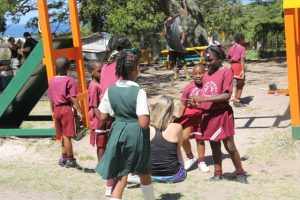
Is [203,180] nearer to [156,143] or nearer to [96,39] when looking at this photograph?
[156,143]

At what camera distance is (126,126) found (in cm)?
407

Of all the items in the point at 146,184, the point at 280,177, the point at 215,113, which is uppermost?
the point at 215,113

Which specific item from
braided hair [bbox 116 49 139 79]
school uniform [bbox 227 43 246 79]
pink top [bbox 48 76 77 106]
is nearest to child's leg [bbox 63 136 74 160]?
pink top [bbox 48 76 77 106]

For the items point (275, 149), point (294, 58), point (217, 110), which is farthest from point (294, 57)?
point (217, 110)

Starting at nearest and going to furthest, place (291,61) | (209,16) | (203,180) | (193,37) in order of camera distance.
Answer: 1. (203,180)
2. (291,61)
3. (193,37)
4. (209,16)

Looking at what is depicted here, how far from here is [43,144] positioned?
7.86 meters

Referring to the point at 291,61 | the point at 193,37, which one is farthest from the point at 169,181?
the point at 193,37

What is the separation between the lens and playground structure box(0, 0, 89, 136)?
7.62m

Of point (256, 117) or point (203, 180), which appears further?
point (256, 117)

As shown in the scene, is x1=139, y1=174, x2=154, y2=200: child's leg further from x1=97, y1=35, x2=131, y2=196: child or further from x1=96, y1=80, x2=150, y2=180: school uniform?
x1=97, y1=35, x2=131, y2=196: child

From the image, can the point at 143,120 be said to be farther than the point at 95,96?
No

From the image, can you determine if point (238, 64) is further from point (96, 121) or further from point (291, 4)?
point (96, 121)

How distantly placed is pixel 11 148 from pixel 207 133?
3711 mm

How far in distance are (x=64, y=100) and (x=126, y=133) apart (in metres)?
2.61
